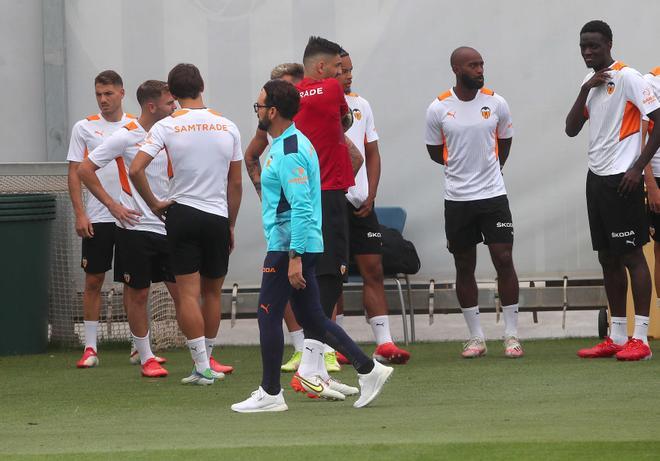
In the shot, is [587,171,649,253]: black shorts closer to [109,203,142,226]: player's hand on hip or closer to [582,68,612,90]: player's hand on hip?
[582,68,612,90]: player's hand on hip

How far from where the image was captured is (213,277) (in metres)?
8.28

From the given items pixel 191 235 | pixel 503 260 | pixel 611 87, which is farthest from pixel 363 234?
pixel 611 87

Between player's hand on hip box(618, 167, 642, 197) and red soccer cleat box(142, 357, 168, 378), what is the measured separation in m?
3.13

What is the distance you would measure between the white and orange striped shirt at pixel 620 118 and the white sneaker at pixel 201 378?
9.17ft

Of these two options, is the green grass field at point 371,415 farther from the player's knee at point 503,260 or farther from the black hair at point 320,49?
the black hair at point 320,49

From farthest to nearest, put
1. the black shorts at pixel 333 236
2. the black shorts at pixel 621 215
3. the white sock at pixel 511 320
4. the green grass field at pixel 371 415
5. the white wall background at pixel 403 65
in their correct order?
the white wall background at pixel 403 65 < the white sock at pixel 511 320 < the black shorts at pixel 621 215 < the black shorts at pixel 333 236 < the green grass field at pixel 371 415

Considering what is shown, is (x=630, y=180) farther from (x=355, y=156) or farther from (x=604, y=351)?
(x=355, y=156)

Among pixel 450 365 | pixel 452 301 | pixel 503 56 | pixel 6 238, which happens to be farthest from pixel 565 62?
pixel 6 238

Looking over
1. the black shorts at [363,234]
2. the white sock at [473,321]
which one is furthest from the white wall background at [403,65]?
the black shorts at [363,234]

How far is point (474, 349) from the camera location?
936 cm

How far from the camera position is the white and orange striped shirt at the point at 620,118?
28.3ft

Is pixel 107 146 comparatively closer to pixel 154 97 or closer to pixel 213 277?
pixel 154 97

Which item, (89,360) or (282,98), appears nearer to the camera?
(282,98)

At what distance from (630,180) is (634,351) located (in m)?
1.07
